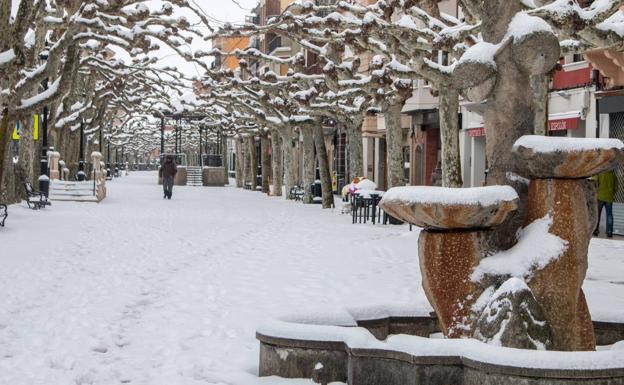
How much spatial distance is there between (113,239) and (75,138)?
24517 millimetres

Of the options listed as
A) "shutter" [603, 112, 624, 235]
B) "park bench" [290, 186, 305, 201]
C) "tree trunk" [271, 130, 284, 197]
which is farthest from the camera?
"tree trunk" [271, 130, 284, 197]

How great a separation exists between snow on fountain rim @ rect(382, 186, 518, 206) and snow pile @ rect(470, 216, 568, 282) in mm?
320

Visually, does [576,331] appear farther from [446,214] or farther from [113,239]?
[113,239]

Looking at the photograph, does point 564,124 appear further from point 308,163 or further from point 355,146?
point 308,163

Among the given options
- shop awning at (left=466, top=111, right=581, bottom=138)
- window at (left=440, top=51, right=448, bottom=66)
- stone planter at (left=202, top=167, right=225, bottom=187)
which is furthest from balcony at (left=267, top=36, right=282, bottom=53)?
shop awning at (left=466, top=111, right=581, bottom=138)

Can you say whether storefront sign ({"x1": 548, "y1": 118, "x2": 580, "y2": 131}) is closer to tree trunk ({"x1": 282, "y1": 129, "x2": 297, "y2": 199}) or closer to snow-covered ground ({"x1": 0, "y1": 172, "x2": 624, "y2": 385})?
snow-covered ground ({"x1": 0, "y1": 172, "x2": 624, "y2": 385})

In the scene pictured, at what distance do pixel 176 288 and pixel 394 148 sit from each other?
14079mm

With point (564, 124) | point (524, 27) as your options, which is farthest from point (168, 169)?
point (524, 27)

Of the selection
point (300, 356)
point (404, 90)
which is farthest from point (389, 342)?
point (404, 90)

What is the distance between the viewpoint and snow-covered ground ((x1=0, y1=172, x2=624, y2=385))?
6961 mm

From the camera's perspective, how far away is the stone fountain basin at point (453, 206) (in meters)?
6.04

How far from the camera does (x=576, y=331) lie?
20.6 ft

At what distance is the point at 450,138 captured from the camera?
19484 mm

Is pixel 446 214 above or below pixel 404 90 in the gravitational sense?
below
